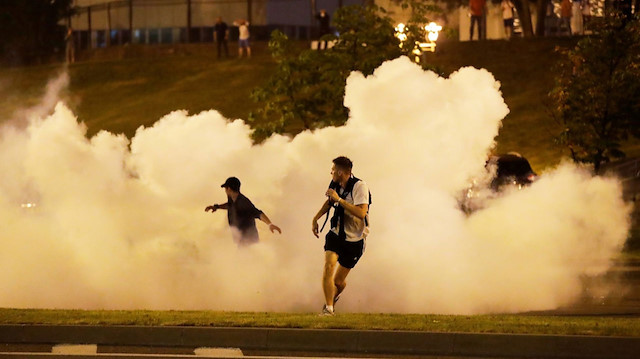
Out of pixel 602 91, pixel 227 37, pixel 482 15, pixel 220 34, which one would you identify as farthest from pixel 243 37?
pixel 602 91

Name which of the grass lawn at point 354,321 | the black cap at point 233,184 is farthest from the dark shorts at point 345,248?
the black cap at point 233,184

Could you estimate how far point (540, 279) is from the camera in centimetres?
1625

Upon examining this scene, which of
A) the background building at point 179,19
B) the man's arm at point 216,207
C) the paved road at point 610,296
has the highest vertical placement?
the background building at point 179,19

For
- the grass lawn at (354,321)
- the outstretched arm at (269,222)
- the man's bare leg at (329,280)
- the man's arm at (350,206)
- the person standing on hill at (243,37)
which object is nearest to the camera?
the grass lawn at (354,321)

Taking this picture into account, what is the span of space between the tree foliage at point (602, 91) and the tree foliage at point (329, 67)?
3.62 m

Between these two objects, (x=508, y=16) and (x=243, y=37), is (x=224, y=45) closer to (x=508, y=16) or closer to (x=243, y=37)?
(x=243, y=37)

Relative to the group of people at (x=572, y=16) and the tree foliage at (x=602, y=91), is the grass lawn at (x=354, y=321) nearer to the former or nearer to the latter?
the tree foliage at (x=602, y=91)

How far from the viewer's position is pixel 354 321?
12.5m

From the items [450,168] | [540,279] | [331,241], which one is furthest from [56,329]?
[540,279]

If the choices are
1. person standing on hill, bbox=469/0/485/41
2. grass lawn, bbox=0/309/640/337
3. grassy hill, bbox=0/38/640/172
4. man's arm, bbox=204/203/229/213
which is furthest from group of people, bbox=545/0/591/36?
grass lawn, bbox=0/309/640/337

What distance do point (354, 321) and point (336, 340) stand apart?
32.3 inches

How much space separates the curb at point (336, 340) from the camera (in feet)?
37.1

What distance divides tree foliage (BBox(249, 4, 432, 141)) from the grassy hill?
794 centimetres

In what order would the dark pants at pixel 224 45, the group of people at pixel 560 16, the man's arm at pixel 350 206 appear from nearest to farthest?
the man's arm at pixel 350 206, the group of people at pixel 560 16, the dark pants at pixel 224 45
